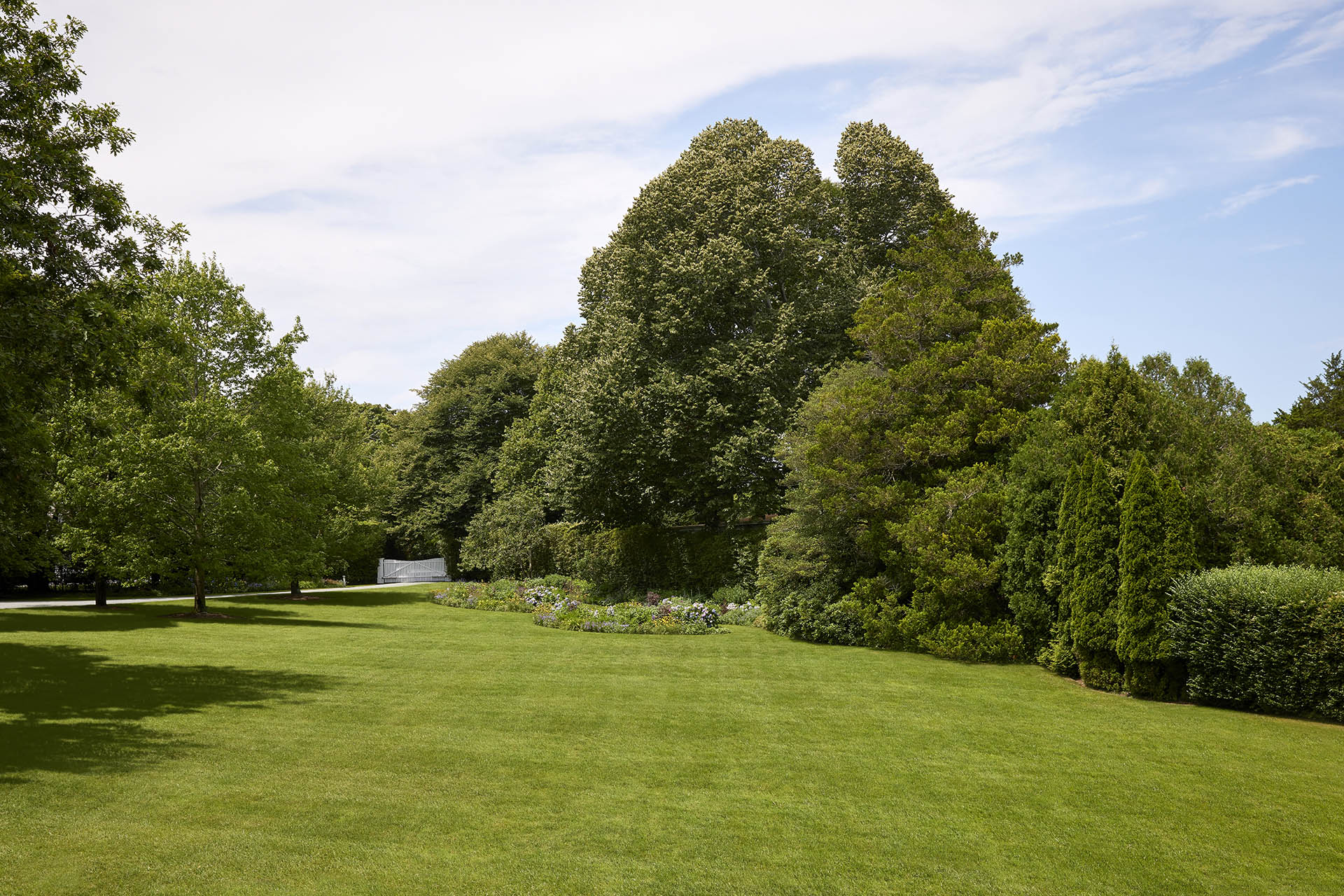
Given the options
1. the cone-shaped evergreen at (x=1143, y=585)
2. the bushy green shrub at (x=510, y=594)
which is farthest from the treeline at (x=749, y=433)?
the bushy green shrub at (x=510, y=594)

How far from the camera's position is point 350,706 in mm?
10914

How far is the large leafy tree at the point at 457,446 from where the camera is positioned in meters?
49.5

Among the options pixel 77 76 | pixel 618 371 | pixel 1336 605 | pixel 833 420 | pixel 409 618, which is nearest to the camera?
pixel 1336 605

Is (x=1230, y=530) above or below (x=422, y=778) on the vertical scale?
above

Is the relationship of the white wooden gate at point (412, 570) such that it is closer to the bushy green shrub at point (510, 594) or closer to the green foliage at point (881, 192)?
the bushy green shrub at point (510, 594)

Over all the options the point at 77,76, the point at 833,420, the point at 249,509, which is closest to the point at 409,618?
the point at 249,509

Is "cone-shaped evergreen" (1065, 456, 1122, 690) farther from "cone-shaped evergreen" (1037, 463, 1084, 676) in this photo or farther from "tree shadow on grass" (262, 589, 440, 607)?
"tree shadow on grass" (262, 589, 440, 607)

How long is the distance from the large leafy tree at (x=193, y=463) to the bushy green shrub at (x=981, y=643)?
695 inches

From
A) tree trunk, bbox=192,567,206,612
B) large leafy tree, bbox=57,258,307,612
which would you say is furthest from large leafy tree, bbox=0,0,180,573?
tree trunk, bbox=192,567,206,612

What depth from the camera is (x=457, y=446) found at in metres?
50.8

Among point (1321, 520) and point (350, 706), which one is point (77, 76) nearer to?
point (350, 706)

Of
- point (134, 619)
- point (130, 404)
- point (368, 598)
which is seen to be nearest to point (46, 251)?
point (130, 404)

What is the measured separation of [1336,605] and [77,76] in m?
18.6

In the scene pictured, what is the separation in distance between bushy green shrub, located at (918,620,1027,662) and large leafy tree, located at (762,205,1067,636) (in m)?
0.56
